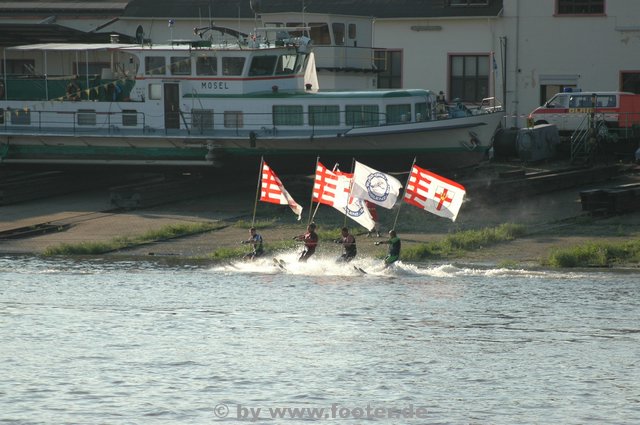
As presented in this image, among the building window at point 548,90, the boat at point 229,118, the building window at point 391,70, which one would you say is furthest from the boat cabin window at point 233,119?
the building window at point 548,90

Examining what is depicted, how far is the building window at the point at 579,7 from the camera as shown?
164 feet

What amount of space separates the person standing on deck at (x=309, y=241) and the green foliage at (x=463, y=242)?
8.07 ft

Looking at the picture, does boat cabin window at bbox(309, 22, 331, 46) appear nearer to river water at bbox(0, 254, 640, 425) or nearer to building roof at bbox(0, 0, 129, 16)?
building roof at bbox(0, 0, 129, 16)

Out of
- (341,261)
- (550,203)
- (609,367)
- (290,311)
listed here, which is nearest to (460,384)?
(609,367)

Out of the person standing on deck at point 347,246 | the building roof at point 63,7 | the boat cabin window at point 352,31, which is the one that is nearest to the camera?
the person standing on deck at point 347,246

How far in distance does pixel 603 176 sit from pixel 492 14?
38.9ft

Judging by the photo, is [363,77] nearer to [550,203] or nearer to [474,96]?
[474,96]

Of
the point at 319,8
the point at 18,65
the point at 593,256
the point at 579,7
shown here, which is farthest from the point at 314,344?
the point at 18,65

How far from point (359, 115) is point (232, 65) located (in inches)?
177

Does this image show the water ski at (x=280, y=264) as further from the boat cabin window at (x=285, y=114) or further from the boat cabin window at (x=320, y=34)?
the boat cabin window at (x=320, y=34)

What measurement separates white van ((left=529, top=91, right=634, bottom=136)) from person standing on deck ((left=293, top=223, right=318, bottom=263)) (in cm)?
1655

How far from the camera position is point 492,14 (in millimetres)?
50875

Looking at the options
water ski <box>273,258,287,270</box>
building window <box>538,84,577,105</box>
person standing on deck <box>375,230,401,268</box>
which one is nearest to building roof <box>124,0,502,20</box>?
building window <box>538,84,577,105</box>

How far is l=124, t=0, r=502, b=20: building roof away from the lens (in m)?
51.4
